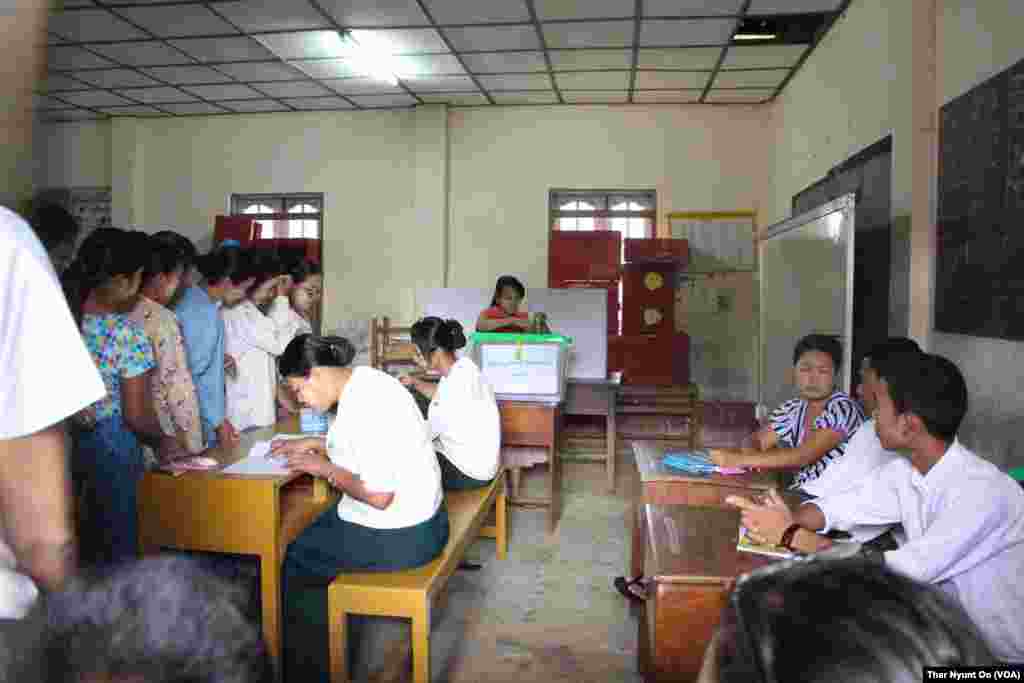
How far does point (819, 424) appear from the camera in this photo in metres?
2.48

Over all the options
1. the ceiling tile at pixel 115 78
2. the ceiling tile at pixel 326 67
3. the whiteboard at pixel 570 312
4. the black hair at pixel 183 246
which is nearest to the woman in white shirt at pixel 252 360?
the black hair at pixel 183 246

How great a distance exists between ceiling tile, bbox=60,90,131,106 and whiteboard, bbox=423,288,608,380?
351cm

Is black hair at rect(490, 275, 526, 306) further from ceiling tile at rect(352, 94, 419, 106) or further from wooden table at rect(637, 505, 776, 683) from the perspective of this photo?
wooden table at rect(637, 505, 776, 683)

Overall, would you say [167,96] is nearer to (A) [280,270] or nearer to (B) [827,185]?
(A) [280,270]

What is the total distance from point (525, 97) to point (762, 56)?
2.11 meters

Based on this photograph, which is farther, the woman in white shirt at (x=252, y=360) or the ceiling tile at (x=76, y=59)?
the ceiling tile at (x=76, y=59)

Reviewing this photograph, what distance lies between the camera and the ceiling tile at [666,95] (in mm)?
6188

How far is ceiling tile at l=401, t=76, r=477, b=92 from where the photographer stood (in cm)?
592

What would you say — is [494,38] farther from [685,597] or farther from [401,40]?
[685,597]

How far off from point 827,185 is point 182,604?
193 inches

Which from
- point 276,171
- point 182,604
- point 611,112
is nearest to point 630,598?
point 182,604

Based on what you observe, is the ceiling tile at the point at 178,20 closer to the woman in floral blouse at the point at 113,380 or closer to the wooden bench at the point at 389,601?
the woman in floral blouse at the point at 113,380

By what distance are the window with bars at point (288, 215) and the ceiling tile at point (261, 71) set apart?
141 cm

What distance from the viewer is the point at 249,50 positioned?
5270 millimetres
